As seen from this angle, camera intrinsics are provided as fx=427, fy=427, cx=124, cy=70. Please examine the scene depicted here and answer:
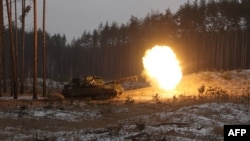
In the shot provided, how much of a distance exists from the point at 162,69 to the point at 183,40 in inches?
1921

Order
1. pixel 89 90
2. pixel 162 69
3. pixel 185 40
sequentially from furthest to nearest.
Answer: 1. pixel 185 40
2. pixel 162 69
3. pixel 89 90

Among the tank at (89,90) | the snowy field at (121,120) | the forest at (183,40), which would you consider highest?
the forest at (183,40)

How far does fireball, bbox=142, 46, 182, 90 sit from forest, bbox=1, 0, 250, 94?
19.9 metres

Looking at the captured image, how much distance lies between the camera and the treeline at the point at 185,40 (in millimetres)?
78750

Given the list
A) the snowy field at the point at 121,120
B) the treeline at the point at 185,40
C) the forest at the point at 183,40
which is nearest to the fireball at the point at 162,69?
the snowy field at the point at 121,120

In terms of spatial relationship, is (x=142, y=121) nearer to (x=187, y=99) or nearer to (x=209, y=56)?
(x=187, y=99)

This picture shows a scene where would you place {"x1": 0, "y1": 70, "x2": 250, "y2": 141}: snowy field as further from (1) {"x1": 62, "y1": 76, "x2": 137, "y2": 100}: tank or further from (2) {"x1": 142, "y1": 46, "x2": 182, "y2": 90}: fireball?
(2) {"x1": 142, "y1": 46, "x2": 182, "y2": 90}: fireball

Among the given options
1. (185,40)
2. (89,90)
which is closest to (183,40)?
(185,40)

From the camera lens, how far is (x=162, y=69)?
42.3m

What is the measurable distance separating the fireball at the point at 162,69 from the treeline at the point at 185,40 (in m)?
28.7

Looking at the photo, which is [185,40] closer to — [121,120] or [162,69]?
[162,69]

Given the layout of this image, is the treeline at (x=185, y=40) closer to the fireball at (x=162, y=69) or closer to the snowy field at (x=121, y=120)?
the fireball at (x=162, y=69)

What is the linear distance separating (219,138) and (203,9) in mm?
65805

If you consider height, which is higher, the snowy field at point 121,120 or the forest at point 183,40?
the forest at point 183,40
